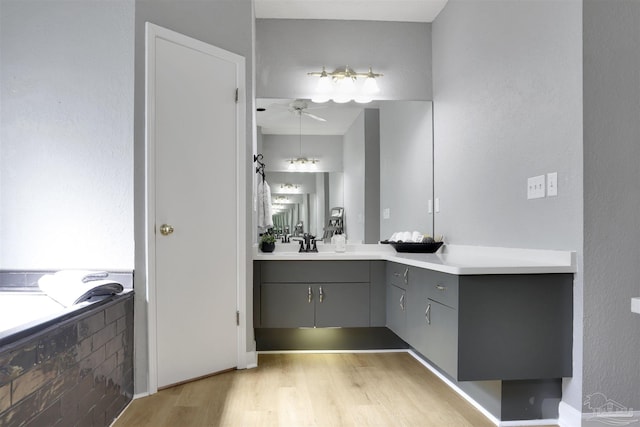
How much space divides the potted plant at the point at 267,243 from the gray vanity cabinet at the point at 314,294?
0.30 m

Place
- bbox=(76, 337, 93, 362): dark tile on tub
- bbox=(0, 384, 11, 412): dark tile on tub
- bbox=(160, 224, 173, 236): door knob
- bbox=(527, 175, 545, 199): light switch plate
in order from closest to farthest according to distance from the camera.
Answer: bbox=(0, 384, 11, 412): dark tile on tub
bbox=(76, 337, 93, 362): dark tile on tub
bbox=(527, 175, 545, 199): light switch plate
bbox=(160, 224, 173, 236): door knob

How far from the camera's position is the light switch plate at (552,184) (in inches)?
86.8

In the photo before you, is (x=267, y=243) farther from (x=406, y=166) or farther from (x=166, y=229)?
(x=406, y=166)

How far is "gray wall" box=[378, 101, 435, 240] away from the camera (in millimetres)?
3768

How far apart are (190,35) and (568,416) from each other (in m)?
2.82

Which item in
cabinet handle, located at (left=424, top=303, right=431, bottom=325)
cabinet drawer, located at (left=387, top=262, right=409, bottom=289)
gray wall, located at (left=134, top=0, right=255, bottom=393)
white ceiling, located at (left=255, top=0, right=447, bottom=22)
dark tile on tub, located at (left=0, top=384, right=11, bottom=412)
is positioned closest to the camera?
dark tile on tub, located at (left=0, top=384, right=11, bottom=412)

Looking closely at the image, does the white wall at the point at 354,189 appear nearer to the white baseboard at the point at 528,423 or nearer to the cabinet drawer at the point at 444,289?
the cabinet drawer at the point at 444,289

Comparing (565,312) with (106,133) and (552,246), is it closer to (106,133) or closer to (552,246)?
(552,246)

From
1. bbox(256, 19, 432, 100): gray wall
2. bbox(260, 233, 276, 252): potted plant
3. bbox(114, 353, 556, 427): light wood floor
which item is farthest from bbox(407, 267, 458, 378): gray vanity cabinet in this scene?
bbox(256, 19, 432, 100): gray wall

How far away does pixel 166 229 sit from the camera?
2773 millimetres

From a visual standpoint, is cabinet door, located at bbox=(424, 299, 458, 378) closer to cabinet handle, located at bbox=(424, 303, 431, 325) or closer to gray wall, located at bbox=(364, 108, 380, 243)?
cabinet handle, located at bbox=(424, 303, 431, 325)

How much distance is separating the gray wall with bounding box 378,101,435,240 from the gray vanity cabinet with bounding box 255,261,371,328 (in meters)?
0.56

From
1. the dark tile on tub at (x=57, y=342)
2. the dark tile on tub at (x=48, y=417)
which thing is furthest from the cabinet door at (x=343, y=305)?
the dark tile on tub at (x=48, y=417)

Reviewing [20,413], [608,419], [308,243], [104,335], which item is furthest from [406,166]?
[20,413]
